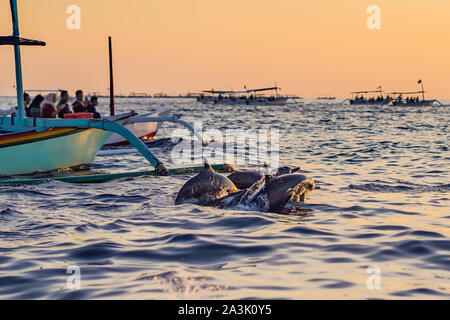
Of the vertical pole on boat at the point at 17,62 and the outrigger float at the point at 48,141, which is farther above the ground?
the vertical pole on boat at the point at 17,62

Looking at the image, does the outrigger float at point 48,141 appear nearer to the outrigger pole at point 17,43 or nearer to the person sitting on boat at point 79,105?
the outrigger pole at point 17,43

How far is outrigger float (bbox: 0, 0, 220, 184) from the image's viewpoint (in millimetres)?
12953

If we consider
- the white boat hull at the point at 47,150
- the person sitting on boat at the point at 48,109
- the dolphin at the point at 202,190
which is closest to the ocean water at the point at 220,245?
the dolphin at the point at 202,190

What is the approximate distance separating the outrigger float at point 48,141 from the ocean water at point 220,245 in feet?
7.39

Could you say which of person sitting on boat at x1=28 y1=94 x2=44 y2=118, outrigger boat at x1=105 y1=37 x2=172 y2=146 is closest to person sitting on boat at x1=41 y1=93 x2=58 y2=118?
person sitting on boat at x1=28 y1=94 x2=44 y2=118

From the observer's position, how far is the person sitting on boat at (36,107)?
17.0m

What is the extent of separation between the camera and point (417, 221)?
301 inches

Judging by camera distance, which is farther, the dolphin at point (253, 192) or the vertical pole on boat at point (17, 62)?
the vertical pole on boat at point (17, 62)

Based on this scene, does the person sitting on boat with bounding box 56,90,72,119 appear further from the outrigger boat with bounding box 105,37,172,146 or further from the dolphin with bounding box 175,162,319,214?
the dolphin with bounding box 175,162,319,214
